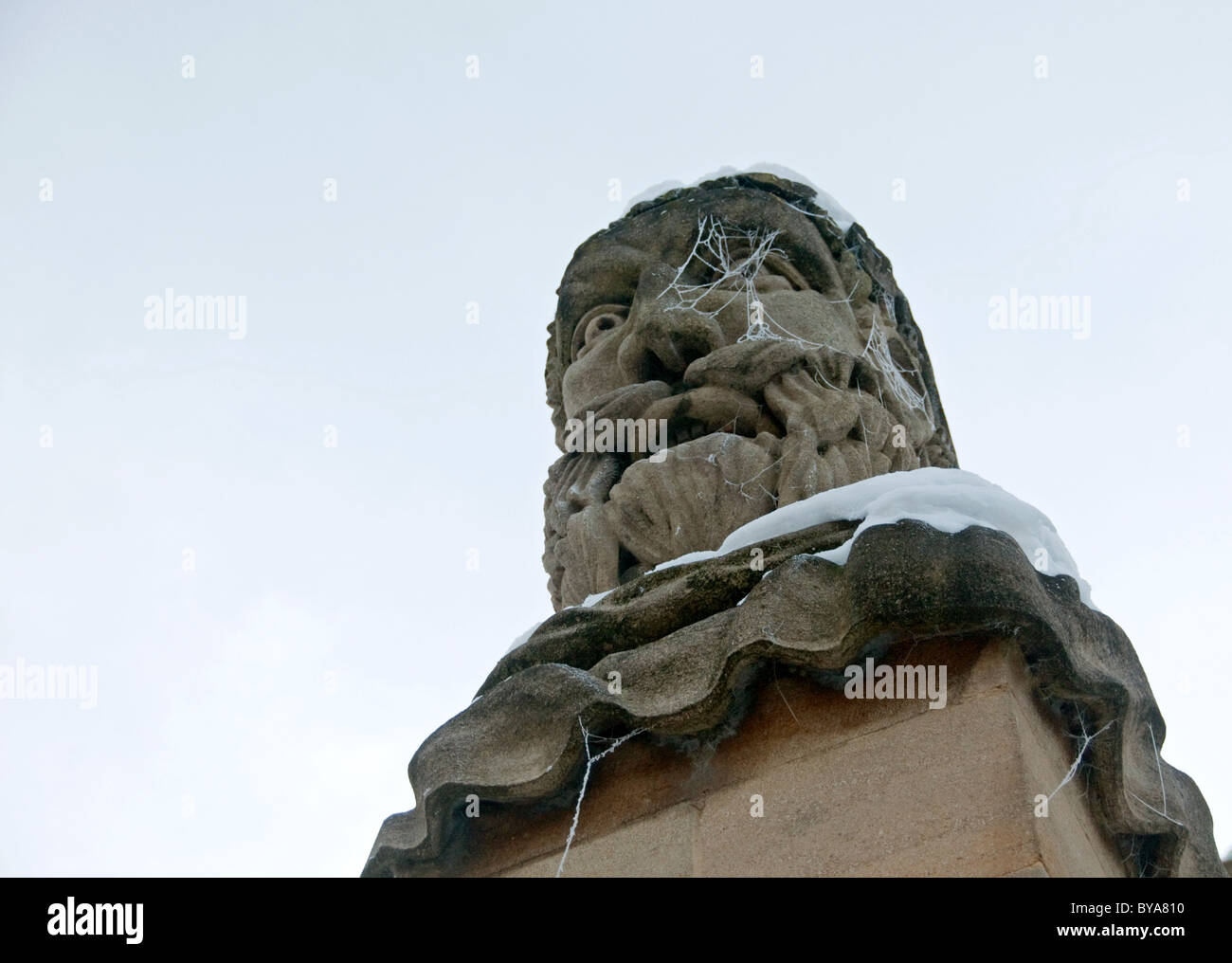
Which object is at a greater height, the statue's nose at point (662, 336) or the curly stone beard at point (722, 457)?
the statue's nose at point (662, 336)

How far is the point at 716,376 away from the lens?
5617 millimetres

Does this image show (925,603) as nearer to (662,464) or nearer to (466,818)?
(466,818)

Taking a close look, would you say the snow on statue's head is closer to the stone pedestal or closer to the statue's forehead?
the statue's forehead

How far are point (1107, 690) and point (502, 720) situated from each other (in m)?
1.45

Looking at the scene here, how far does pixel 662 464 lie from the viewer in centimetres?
524

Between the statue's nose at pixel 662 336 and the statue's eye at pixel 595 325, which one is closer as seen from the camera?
the statue's nose at pixel 662 336

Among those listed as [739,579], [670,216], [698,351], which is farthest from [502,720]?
[670,216]

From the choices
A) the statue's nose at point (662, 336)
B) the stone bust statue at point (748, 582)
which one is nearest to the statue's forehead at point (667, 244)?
the statue's nose at point (662, 336)

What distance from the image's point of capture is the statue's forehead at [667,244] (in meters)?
6.45

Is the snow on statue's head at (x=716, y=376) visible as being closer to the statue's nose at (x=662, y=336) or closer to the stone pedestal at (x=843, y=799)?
the statue's nose at (x=662, y=336)

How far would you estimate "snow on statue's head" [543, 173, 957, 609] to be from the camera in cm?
518

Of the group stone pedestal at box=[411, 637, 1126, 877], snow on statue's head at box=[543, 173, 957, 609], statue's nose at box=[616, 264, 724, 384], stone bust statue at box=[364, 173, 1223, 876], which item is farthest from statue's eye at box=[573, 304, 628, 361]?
stone pedestal at box=[411, 637, 1126, 877]

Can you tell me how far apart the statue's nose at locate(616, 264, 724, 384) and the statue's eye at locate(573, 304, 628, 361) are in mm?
233

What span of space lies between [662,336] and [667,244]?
72cm
